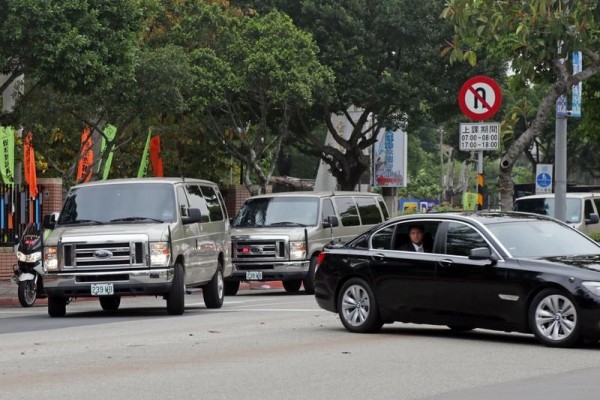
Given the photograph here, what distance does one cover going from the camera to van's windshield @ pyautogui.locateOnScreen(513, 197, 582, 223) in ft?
110

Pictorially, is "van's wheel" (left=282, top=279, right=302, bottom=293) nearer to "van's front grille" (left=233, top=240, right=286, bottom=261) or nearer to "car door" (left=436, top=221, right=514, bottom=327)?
"van's front grille" (left=233, top=240, right=286, bottom=261)

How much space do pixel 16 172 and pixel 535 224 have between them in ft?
83.1

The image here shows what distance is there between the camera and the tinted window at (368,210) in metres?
29.8

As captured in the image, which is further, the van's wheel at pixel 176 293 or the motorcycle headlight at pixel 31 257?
the motorcycle headlight at pixel 31 257

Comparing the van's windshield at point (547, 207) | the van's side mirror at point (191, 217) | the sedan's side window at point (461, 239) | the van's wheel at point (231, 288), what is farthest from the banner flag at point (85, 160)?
the sedan's side window at point (461, 239)

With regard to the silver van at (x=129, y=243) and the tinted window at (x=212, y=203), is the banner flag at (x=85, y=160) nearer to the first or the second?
the tinted window at (x=212, y=203)

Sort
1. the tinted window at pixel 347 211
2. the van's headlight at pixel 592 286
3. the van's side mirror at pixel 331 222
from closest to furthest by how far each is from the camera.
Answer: the van's headlight at pixel 592 286
the van's side mirror at pixel 331 222
the tinted window at pixel 347 211

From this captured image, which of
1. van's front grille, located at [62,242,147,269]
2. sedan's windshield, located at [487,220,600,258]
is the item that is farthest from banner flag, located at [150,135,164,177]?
sedan's windshield, located at [487,220,600,258]

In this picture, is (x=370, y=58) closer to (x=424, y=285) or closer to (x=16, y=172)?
(x=16, y=172)

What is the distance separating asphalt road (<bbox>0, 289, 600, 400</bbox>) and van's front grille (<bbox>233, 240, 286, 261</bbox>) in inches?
282

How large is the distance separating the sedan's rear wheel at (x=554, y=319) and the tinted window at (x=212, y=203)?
934cm

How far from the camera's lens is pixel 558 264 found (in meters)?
15.2

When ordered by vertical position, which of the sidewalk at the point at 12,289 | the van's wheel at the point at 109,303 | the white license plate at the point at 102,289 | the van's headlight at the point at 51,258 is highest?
the van's headlight at the point at 51,258

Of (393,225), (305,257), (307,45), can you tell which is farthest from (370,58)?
(393,225)
